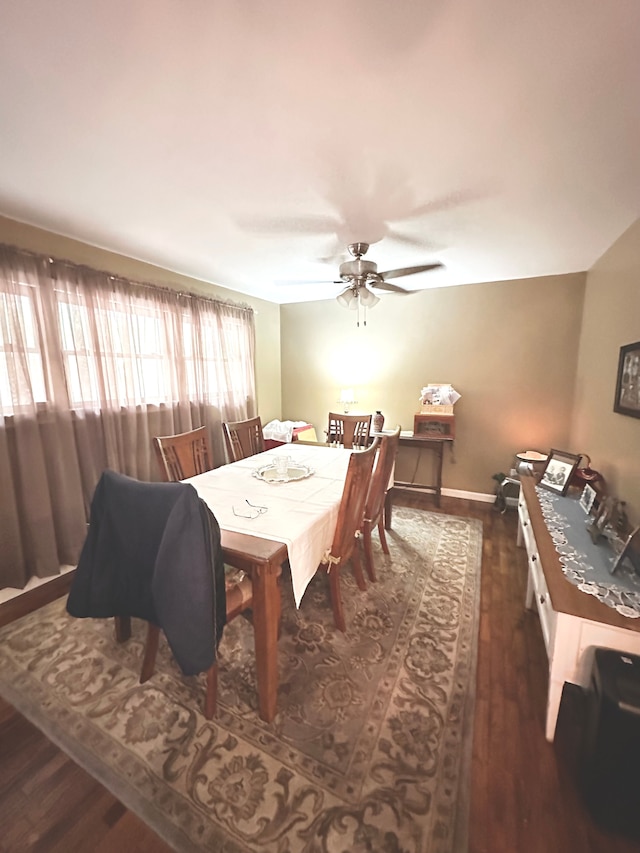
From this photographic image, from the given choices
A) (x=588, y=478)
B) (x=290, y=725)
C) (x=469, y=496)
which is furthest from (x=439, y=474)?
(x=290, y=725)

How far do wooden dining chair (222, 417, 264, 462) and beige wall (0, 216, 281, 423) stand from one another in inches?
53.5

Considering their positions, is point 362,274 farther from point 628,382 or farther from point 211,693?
point 211,693

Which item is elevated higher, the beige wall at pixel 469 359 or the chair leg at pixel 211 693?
the beige wall at pixel 469 359

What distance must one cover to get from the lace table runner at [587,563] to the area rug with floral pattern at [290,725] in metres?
0.72

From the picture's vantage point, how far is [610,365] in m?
2.33

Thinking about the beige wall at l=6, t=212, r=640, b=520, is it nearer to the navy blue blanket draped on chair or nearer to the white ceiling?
the white ceiling

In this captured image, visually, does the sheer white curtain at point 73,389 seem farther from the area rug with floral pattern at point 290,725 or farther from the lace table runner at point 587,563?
the lace table runner at point 587,563

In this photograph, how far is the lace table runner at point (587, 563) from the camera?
1.26 m

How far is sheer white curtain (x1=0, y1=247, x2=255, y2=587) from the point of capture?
83.6 inches

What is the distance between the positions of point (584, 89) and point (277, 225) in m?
1.57

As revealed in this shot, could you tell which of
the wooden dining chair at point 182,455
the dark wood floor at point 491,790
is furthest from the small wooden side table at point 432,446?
the dark wood floor at point 491,790

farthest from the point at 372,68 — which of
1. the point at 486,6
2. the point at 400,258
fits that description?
the point at 400,258

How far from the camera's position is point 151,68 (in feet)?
3.50

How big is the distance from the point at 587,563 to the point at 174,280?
365 centimetres
